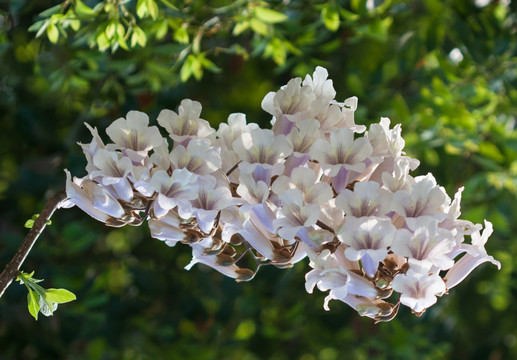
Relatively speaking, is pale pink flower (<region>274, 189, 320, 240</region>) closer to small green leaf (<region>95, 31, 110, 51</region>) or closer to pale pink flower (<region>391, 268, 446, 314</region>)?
pale pink flower (<region>391, 268, 446, 314</region>)

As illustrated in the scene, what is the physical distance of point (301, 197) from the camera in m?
0.39

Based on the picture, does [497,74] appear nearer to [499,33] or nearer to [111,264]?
[499,33]

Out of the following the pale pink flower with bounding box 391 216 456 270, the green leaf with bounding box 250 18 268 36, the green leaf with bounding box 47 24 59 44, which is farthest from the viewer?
the green leaf with bounding box 250 18 268 36

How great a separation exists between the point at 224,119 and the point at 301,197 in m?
0.76

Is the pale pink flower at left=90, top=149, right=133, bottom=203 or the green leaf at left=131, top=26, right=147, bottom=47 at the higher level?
the pale pink flower at left=90, top=149, right=133, bottom=203

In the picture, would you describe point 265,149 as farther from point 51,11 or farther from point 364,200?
point 51,11

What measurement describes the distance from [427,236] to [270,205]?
0.32 ft

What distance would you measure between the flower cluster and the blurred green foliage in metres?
0.25

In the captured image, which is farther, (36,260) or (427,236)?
(36,260)

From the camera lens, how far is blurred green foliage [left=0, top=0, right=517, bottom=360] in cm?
84

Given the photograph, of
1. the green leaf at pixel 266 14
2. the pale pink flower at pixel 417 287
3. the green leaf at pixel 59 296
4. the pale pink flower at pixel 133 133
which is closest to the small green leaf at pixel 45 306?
the green leaf at pixel 59 296

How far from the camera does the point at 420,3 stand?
1.03 m

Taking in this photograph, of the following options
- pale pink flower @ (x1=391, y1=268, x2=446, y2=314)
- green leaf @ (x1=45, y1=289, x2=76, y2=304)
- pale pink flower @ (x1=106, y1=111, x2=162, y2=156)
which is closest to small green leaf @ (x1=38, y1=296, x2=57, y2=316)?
green leaf @ (x1=45, y1=289, x2=76, y2=304)

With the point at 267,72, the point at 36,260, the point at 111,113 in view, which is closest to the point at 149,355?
the point at 36,260
